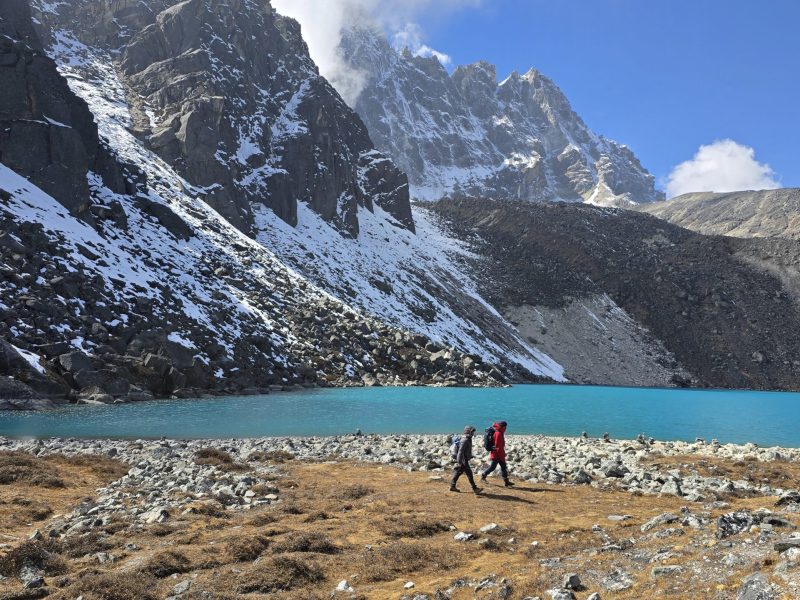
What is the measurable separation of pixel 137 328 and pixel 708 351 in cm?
11851

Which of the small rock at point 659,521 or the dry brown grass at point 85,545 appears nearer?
the dry brown grass at point 85,545

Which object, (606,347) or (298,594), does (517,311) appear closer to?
(606,347)

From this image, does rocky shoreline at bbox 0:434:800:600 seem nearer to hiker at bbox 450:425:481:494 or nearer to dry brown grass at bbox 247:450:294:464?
dry brown grass at bbox 247:450:294:464

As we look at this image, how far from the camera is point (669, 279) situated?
459 ft

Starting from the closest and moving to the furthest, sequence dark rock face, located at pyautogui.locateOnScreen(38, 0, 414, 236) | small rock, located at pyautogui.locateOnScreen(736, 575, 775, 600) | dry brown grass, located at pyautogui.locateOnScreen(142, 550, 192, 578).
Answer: small rock, located at pyautogui.locateOnScreen(736, 575, 775, 600) < dry brown grass, located at pyautogui.locateOnScreen(142, 550, 192, 578) < dark rock face, located at pyautogui.locateOnScreen(38, 0, 414, 236)

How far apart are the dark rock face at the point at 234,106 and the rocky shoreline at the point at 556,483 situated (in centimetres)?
6955

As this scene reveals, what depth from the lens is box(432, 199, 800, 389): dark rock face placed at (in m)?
122

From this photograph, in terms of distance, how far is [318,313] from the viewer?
2800 inches

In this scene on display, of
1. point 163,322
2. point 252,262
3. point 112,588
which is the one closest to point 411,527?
point 112,588

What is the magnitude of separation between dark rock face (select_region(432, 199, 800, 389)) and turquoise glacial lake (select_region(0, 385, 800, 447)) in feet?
223

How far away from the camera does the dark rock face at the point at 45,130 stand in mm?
58344

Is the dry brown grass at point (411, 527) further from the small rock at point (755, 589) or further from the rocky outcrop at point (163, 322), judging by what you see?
the rocky outcrop at point (163, 322)

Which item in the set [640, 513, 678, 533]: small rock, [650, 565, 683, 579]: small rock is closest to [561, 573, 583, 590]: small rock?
[650, 565, 683, 579]: small rock

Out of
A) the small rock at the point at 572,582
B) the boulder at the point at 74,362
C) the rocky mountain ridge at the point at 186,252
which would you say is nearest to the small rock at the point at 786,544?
the small rock at the point at 572,582
